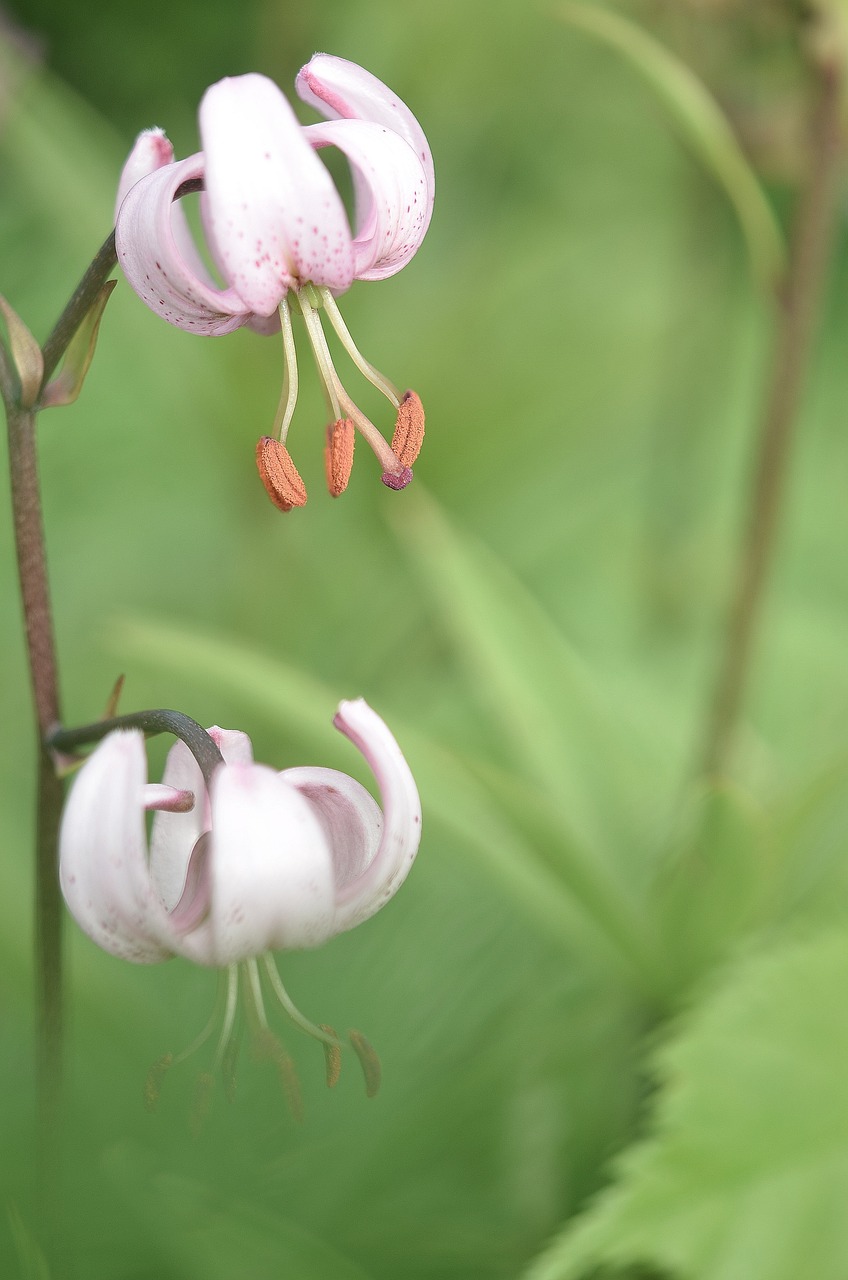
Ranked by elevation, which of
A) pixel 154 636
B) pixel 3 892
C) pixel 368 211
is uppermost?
pixel 368 211

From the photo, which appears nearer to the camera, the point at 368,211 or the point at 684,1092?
the point at 368,211

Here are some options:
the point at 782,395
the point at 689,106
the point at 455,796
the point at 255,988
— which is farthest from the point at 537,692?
the point at 255,988

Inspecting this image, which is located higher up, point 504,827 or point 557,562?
point 557,562

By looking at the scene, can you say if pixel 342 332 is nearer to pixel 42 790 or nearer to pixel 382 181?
pixel 382 181

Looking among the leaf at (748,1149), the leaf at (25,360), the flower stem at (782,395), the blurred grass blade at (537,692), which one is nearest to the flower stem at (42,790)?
the leaf at (25,360)

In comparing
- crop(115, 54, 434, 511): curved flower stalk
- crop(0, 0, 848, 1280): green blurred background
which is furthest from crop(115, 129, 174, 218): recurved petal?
crop(0, 0, 848, 1280): green blurred background

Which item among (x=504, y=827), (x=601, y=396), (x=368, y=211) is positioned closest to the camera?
(x=368, y=211)

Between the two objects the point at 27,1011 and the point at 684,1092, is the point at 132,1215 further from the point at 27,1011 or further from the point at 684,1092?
the point at 684,1092

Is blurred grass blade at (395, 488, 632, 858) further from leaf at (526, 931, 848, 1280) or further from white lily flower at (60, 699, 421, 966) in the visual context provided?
white lily flower at (60, 699, 421, 966)

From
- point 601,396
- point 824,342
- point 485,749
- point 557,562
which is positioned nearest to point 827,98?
point 601,396
